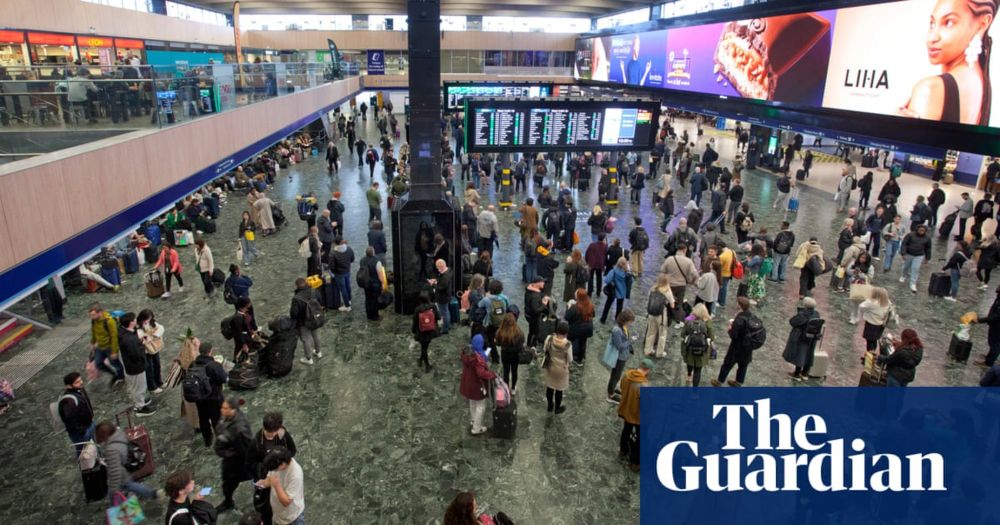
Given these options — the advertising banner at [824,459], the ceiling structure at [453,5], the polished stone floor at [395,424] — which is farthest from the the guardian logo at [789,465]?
the ceiling structure at [453,5]

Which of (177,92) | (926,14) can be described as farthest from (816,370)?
(177,92)

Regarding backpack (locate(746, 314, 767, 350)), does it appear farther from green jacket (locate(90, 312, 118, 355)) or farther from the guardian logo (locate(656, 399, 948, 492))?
green jacket (locate(90, 312, 118, 355))

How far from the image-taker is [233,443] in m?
5.53

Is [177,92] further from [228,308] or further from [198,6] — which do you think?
[198,6]

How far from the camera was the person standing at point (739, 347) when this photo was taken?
25.3 feet

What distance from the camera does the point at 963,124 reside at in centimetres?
1276

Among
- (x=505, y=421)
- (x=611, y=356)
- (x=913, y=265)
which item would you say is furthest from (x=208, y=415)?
(x=913, y=265)

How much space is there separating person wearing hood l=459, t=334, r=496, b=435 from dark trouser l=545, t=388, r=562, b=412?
3.04 ft

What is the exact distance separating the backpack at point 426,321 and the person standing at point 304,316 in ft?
5.38

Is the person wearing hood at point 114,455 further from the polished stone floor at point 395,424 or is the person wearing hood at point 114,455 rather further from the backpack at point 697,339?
the backpack at point 697,339

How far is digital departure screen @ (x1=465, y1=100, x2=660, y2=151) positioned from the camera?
13.7 metres

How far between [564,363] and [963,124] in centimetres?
1179

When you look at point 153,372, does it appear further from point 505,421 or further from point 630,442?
point 630,442

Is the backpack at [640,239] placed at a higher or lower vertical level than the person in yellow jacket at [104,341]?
higher
